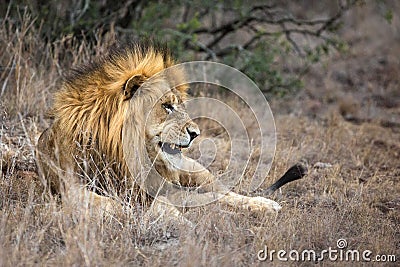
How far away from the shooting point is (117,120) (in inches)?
166

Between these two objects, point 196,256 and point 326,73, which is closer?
point 196,256

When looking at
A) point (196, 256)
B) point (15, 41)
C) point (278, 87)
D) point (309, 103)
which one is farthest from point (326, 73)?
point (196, 256)

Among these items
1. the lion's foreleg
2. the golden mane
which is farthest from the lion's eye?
the lion's foreleg

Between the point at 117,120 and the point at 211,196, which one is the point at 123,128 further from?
the point at 211,196

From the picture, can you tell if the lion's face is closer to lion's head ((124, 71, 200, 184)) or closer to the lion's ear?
lion's head ((124, 71, 200, 184))

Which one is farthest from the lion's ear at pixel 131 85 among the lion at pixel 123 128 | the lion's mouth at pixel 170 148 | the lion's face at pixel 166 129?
the lion's mouth at pixel 170 148

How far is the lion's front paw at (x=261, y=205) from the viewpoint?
442cm

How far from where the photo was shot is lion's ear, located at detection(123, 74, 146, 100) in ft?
13.9

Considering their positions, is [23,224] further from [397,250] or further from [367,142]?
[367,142]

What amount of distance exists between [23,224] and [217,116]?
3.88 m

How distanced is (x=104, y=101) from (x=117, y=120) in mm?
174

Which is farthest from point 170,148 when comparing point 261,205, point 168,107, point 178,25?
point 178,25

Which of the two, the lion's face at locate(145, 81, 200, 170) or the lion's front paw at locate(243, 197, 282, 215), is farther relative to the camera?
the lion's front paw at locate(243, 197, 282, 215)

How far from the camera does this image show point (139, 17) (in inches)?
322
